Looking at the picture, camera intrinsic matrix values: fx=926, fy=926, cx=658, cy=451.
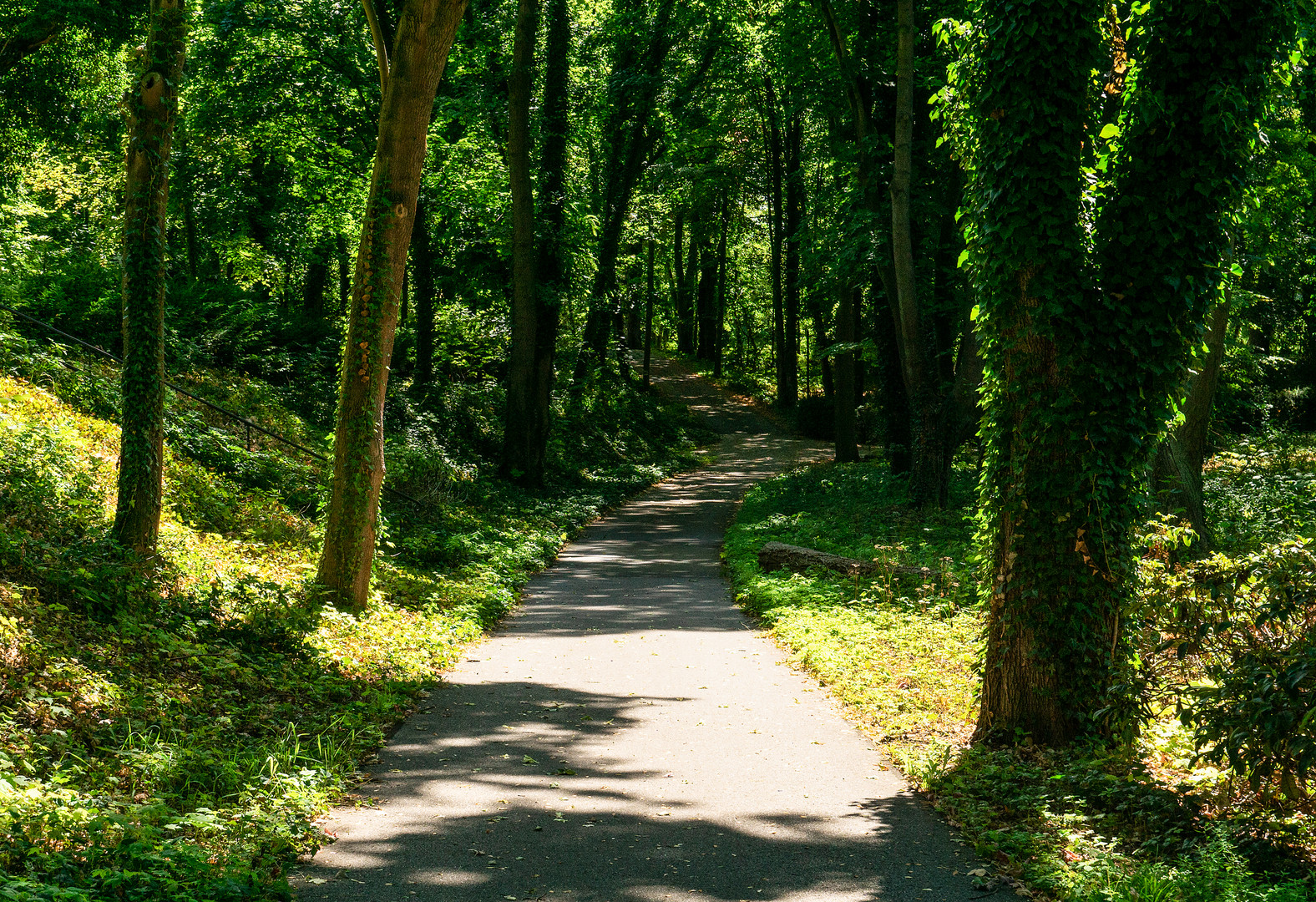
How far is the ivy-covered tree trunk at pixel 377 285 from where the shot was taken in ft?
30.9

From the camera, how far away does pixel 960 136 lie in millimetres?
7121

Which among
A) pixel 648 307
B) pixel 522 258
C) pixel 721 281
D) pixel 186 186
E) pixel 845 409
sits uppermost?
pixel 721 281

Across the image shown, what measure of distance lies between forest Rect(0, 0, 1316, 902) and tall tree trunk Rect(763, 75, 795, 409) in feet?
27.1

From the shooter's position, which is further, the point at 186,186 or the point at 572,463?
the point at 572,463

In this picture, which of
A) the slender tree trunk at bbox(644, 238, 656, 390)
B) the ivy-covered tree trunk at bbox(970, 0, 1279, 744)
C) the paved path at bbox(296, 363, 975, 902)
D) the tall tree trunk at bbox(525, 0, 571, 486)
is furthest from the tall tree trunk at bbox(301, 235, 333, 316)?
the ivy-covered tree trunk at bbox(970, 0, 1279, 744)

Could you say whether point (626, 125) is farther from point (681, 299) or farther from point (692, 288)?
point (692, 288)

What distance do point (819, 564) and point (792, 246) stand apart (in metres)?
26.0

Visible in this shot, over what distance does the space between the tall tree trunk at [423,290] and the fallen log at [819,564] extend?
38.0ft

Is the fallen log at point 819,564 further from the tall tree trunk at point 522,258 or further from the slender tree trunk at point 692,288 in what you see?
the slender tree trunk at point 692,288

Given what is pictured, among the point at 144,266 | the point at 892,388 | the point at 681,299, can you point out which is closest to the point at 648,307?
the point at 681,299

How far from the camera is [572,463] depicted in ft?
82.8

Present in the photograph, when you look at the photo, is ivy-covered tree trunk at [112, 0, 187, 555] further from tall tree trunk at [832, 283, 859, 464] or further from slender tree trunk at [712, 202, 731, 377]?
slender tree trunk at [712, 202, 731, 377]

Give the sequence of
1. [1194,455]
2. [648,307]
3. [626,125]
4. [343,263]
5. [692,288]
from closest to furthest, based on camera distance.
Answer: [1194,455], [626,125], [343,263], [648,307], [692,288]

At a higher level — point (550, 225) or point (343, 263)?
point (343, 263)
